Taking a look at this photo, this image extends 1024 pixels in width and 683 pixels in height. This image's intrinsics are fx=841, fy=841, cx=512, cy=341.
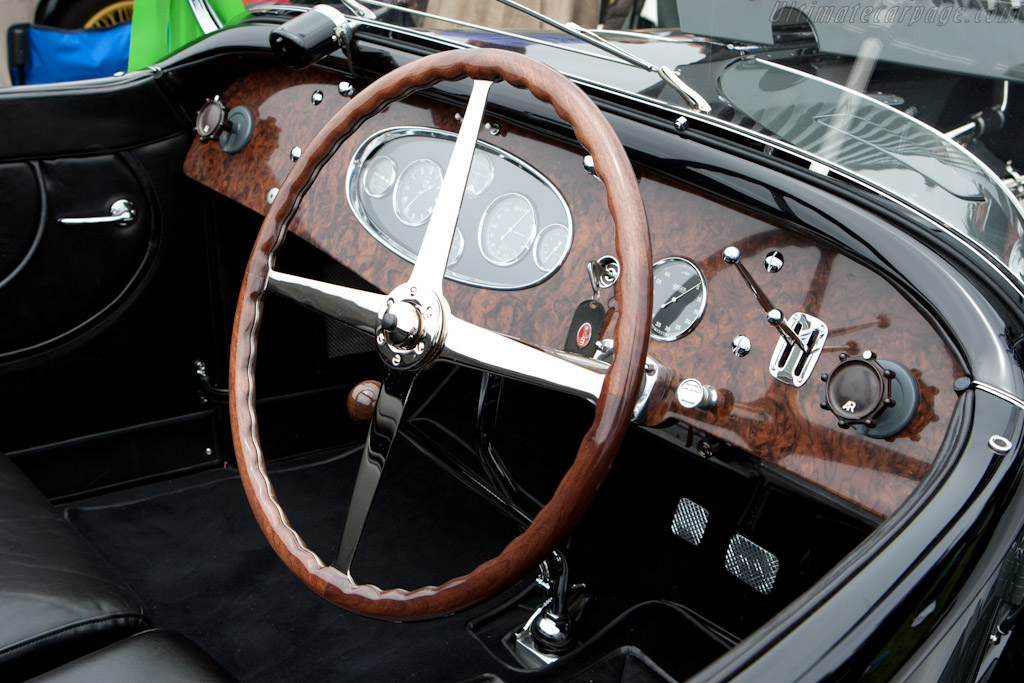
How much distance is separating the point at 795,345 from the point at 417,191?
26.8 inches

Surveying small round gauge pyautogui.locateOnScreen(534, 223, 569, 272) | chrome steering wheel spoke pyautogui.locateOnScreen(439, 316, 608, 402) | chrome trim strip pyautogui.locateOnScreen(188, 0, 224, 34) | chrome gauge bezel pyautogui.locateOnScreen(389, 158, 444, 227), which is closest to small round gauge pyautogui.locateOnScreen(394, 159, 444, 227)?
chrome gauge bezel pyautogui.locateOnScreen(389, 158, 444, 227)

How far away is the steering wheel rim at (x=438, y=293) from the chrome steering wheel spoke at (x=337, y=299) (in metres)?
0.05

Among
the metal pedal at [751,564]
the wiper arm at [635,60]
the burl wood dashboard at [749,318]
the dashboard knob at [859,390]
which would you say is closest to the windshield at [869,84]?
the wiper arm at [635,60]

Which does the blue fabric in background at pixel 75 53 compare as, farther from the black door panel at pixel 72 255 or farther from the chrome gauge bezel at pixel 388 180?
the chrome gauge bezel at pixel 388 180

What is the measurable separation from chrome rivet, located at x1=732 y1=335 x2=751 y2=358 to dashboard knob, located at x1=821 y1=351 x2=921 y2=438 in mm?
125

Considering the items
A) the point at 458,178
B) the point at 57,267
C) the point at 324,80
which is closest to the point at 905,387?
the point at 458,178

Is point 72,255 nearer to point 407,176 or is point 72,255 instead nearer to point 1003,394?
point 407,176

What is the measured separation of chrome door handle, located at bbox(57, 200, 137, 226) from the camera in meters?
1.76

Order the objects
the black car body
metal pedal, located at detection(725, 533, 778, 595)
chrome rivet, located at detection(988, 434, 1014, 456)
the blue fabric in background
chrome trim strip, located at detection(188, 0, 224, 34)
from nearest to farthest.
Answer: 1. chrome rivet, located at detection(988, 434, 1014, 456)
2. the black car body
3. metal pedal, located at detection(725, 533, 778, 595)
4. chrome trim strip, located at detection(188, 0, 224, 34)
5. the blue fabric in background

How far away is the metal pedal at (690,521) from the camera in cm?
158

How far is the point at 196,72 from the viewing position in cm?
178

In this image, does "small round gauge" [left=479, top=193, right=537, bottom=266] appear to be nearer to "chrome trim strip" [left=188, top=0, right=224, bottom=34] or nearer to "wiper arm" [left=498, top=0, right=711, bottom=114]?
"wiper arm" [left=498, top=0, right=711, bottom=114]

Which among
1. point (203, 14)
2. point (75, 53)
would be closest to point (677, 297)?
point (203, 14)

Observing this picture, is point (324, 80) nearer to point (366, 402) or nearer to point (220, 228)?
point (220, 228)
